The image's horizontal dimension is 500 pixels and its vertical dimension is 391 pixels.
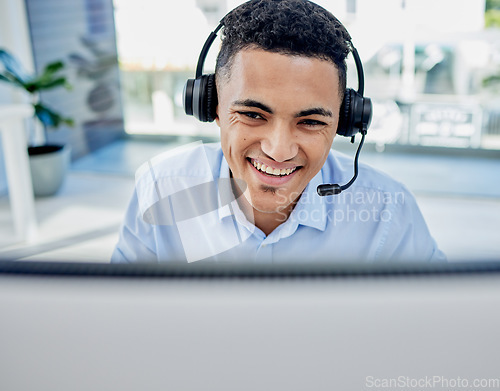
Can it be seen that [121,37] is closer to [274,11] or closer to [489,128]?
[489,128]

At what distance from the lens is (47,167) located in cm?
312

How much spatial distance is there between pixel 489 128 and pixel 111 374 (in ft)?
12.1

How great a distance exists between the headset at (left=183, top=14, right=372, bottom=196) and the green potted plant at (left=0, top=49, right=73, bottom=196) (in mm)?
2342

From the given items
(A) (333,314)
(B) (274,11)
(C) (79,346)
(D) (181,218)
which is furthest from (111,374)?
(D) (181,218)

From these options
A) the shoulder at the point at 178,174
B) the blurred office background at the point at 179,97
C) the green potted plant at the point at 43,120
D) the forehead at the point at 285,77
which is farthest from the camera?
the blurred office background at the point at 179,97

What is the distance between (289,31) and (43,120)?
2.58 metres

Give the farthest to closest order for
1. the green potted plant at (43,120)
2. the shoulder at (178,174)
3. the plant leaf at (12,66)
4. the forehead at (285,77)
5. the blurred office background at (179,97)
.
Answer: the blurred office background at (179,97) < the green potted plant at (43,120) < the plant leaf at (12,66) < the shoulder at (178,174) < the forehead at (285,77)

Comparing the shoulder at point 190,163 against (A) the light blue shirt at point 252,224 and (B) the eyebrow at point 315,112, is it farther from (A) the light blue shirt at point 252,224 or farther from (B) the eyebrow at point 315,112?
(B) the eyebrow at point 315,112

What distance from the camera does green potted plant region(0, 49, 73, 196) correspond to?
2920mm

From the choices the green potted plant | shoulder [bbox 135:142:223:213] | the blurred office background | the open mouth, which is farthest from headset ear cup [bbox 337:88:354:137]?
the green potted plant

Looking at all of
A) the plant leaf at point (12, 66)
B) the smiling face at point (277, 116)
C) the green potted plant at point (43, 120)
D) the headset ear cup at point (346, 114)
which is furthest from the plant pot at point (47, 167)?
the headset ear cup at point (346, 114)

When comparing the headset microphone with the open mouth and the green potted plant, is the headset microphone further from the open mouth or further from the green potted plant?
the green potted plant

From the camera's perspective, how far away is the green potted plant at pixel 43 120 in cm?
292

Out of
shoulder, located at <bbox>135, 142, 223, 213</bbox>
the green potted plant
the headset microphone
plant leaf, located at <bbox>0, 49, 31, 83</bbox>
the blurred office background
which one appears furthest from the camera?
the blurred office background
